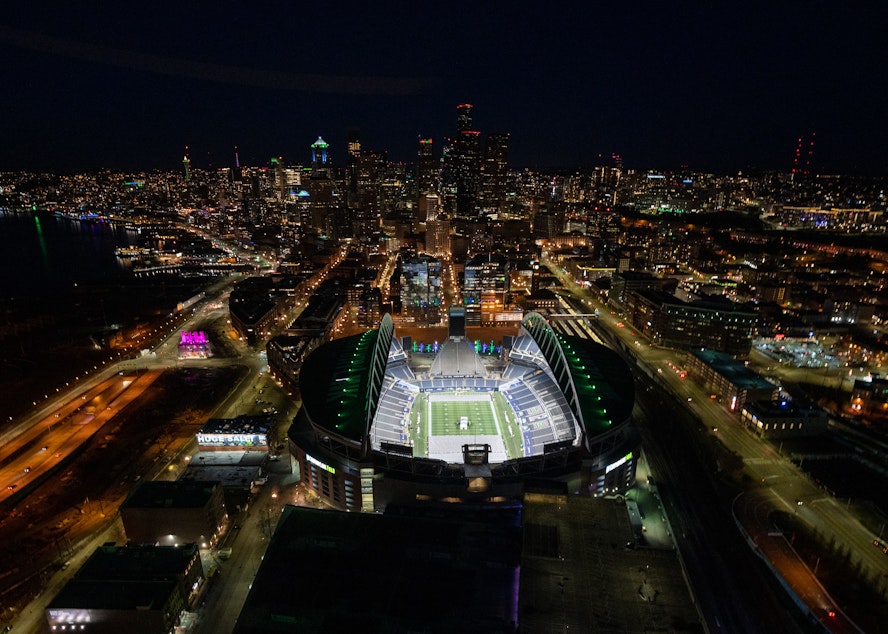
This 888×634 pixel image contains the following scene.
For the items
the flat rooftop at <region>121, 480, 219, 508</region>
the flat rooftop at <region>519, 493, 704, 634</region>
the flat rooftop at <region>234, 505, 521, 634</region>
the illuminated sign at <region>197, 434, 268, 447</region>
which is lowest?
the illuminated sign at <region>197, 434, 268, 447</region>

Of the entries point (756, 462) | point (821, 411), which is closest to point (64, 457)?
point (756, 462)

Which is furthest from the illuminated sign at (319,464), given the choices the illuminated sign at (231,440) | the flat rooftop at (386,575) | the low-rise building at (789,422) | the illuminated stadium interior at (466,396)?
the low-rise building at (789,422)

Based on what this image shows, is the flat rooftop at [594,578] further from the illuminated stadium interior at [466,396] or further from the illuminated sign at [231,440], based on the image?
the illuminated sign at [231,440]

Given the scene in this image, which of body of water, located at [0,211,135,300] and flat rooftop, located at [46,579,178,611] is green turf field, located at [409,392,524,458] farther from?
body of water, located at [0,211,135,300]

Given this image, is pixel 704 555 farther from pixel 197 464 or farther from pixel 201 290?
pixel 201 290

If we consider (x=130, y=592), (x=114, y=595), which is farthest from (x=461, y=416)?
(x=114, y=595)

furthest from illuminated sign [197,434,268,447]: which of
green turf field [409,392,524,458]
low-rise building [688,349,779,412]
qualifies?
low-rise building [688,349,779,412]

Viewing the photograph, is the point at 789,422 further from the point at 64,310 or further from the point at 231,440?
the point at 64,310
